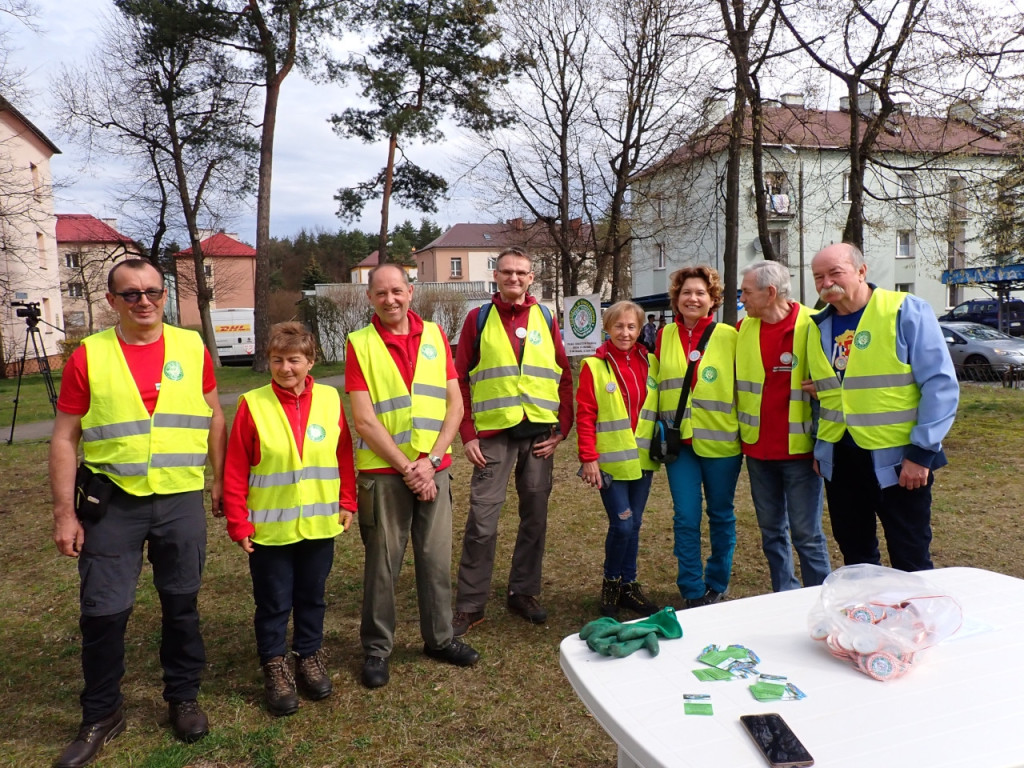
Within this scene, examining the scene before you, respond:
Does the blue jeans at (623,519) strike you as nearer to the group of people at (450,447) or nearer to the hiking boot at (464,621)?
the group of people at (450,447)

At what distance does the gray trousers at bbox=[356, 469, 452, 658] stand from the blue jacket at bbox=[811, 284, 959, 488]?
199cm

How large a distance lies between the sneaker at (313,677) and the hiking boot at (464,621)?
0.70 m

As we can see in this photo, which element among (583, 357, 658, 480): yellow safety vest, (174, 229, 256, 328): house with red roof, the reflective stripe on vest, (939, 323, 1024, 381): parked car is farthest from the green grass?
(174, 229, 256, 328): house with red roof

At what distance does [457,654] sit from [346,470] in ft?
3.58

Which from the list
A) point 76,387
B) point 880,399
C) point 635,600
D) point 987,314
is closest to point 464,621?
point 635,600

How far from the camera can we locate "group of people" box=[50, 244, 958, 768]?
274 cm

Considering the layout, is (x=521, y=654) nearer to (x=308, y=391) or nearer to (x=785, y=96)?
(x=308, y=391)

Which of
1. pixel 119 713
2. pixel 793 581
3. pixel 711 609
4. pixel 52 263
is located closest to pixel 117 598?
pixel 119 713

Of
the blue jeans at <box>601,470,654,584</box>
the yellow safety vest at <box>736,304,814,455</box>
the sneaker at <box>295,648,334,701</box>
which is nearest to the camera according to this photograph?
the sneaker at <box>295,648,334,701</box>

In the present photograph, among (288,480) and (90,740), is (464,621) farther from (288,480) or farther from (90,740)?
(90,740)

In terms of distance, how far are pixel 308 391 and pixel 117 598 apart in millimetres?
1093

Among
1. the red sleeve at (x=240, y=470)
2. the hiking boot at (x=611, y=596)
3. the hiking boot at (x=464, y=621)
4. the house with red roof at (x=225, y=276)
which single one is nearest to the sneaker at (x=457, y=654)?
the hiking boot at (x=464, y=621)

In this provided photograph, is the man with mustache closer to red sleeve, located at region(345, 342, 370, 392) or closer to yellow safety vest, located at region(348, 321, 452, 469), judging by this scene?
yellow safety vest, located at region(348, 321, 452, 469)

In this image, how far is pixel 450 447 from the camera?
3.45 m
